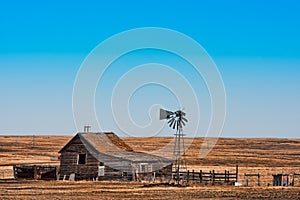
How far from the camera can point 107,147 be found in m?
47.9

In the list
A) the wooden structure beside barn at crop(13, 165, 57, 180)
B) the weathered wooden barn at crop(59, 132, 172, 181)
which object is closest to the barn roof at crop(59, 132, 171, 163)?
the weathered wooden barn at crop(59, 132, 172, 181)

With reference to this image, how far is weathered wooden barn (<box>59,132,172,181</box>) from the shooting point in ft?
152

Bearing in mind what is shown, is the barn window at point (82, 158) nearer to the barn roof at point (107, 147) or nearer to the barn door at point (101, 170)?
the barn roof at point (107, 147)

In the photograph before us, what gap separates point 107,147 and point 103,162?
1718mm

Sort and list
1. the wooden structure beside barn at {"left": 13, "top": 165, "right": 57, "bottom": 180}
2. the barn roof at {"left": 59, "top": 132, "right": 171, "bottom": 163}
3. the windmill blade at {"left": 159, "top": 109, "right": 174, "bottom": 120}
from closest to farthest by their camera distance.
Result: the windmill blade at {"left": 159, "top": 109, "right": 174, "bottom": 120}
the barn roof at {"left": 59, "top": 132, "right": 171, "bottom": 163}
the wooden structure beside barn at {"left": 13, "top": 165, "right": 57, "bottom": 180}

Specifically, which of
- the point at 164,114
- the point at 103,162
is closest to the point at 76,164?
the point at 103,162

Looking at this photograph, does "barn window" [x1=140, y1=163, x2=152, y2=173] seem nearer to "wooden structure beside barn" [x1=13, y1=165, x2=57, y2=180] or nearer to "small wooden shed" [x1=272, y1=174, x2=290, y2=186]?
"wooden structure beside barn" [x1=13, y1=165, x2=57, y2=180]

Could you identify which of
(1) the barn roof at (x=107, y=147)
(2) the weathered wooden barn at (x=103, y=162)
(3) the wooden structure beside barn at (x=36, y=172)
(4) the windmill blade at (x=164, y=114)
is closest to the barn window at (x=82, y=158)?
(2) the weathered wooden barn at (x=103, y=162)

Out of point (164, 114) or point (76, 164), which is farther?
point (76, 164)

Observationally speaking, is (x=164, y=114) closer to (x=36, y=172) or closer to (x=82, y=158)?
(x=82, y=158)

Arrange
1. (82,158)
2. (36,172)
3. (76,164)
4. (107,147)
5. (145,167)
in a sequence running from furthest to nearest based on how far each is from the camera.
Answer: (36,172) → (107,147) → (76,164) → (82,158) → (145,167)

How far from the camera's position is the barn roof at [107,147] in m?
46.7

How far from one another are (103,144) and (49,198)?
697 inches

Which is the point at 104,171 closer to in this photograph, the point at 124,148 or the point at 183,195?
the point at 124,148
